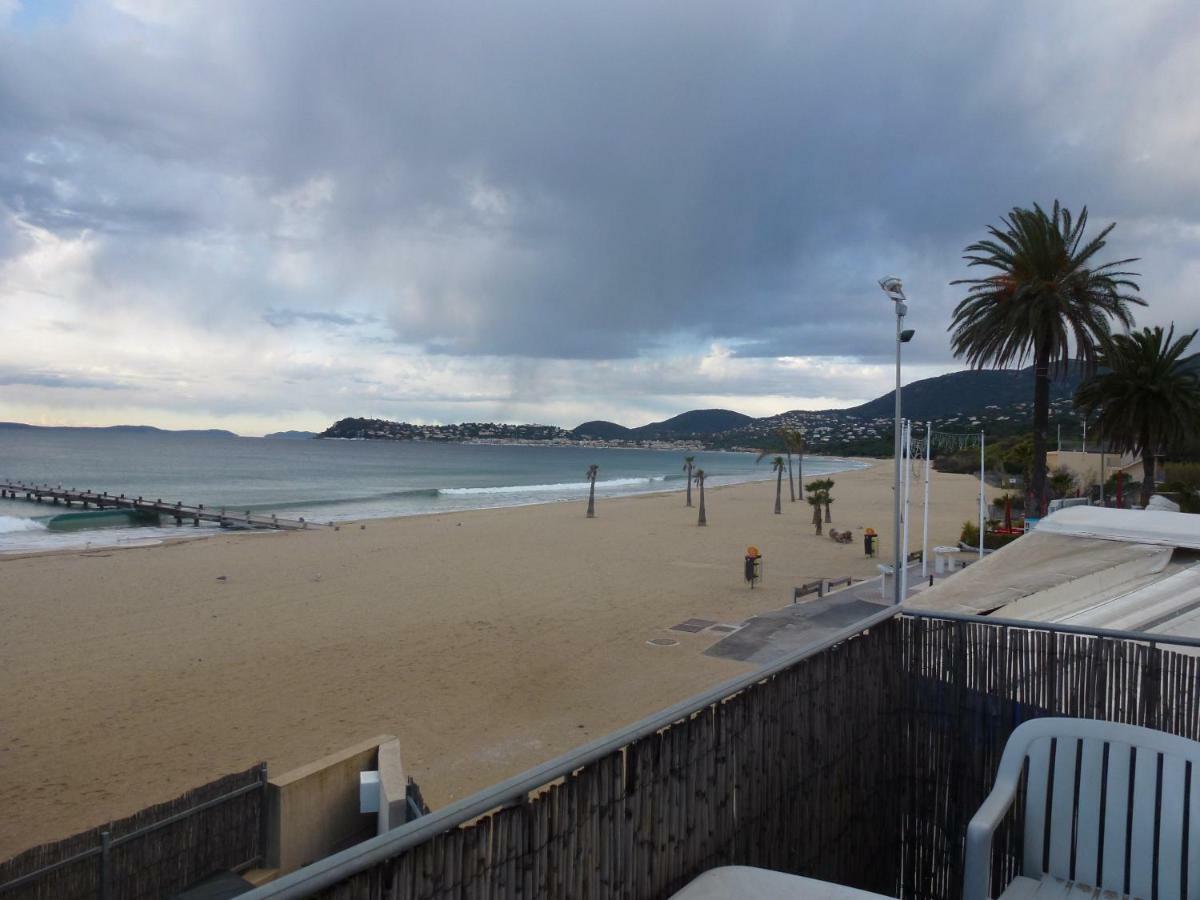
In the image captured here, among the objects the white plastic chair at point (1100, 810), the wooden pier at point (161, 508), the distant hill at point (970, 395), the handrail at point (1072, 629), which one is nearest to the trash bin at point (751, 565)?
the handrail at point (1072, 629)

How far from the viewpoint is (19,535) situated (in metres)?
40.5

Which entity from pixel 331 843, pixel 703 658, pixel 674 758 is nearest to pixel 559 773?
pixel 674 758

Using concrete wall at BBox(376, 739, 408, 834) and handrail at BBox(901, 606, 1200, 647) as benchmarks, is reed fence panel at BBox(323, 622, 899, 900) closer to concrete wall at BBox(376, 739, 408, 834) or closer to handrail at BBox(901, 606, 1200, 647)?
handrail at BBox(901, 606, 1200, 647)

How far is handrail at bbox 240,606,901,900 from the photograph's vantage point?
1.65 meters

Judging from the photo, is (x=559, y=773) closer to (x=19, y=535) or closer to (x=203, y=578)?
(x=203, y=578)

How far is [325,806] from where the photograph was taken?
6.42 meters

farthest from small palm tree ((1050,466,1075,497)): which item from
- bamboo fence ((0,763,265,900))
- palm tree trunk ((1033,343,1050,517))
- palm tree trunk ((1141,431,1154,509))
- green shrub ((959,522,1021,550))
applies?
bamboo fence ((0,763,265,900))

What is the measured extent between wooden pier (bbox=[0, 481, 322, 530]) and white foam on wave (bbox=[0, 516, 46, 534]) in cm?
623

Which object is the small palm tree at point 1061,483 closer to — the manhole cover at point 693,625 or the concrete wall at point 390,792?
the manhole cover at point 693,625

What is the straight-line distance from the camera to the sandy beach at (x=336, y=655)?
34.6 feet

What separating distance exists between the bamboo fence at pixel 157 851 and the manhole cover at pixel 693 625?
1147 cm

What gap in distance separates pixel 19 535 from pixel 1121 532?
4702 cm

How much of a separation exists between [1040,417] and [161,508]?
48102 mm

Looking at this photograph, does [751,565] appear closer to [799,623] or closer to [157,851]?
[799,623]
